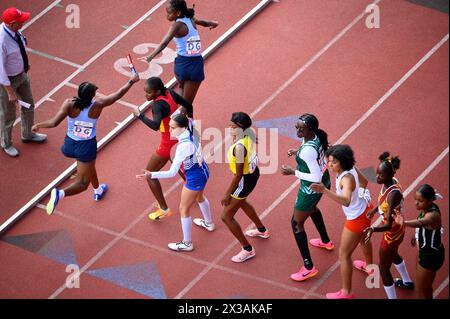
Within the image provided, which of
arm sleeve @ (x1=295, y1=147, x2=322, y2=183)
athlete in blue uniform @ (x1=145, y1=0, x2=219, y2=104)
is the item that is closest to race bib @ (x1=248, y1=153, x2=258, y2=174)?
arm sleeve @ (x1=295, y1=147, x2=322, y2=183)

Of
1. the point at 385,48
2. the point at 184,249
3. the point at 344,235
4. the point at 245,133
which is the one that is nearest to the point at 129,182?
the point at 184,249

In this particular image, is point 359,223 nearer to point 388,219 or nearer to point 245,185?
point 388,219

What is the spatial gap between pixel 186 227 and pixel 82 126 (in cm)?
199

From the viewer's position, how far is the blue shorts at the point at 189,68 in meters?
14.4

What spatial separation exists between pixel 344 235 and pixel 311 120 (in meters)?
1.52

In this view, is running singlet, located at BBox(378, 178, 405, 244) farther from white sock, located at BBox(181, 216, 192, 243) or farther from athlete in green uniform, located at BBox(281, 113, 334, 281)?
white sock, located at BBox(181, 216, 192, 243)

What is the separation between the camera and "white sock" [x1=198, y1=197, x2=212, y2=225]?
43.6ft

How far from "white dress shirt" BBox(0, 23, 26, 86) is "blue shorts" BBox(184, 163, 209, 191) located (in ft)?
11.2

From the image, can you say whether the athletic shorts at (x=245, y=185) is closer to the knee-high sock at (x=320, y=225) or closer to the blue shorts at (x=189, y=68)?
the knee-high sock at (x=320, y=225)

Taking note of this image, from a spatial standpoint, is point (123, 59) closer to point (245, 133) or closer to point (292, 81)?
point (292, 81)

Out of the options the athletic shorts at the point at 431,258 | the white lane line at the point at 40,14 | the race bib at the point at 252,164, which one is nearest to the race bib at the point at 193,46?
the race bib at the point at 252,164

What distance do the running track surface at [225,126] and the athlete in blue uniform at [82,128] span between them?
2.29 ft

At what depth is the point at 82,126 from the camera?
42.3ft

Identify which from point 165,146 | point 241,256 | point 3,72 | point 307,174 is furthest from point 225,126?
point 3,72
